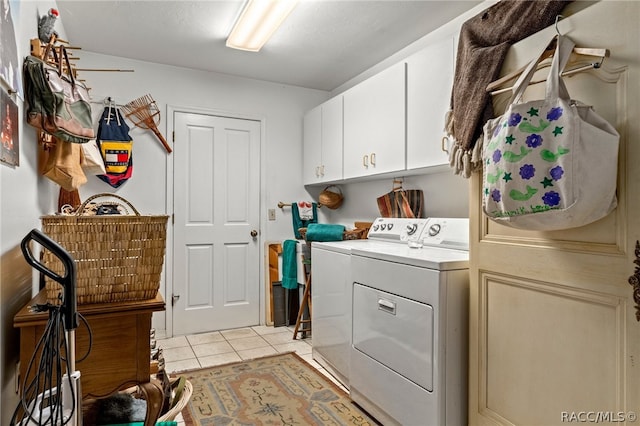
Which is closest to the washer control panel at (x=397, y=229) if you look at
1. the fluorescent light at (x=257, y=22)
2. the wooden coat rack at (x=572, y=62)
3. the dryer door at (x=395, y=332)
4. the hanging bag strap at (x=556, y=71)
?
the dryer door at (x=395, y=332)

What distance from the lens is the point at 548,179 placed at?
45.6 inches

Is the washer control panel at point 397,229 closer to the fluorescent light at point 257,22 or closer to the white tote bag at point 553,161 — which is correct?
the white tote bag at point 553,161

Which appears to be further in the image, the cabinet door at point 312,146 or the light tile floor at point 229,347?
the cabinet door at point 312,146

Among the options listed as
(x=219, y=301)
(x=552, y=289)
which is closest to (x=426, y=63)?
(x=552, y=289)

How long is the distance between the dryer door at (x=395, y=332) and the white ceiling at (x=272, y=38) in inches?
70.6

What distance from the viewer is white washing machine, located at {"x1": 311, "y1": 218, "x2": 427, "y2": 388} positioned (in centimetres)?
237

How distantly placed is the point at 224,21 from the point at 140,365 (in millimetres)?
2256

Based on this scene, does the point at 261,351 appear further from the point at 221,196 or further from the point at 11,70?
the point at 11,70

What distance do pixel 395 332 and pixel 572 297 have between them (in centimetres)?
84

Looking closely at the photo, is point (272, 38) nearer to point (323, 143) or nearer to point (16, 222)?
point (323, 143)

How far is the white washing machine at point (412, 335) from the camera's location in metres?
1.65

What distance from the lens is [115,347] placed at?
127 centimetres

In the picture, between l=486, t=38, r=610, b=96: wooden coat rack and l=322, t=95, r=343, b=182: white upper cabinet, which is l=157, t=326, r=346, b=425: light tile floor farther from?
l=486, t=38, r=610, b=96: wooden coat rack

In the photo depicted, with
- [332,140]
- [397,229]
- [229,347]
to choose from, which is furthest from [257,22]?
[229,347]
